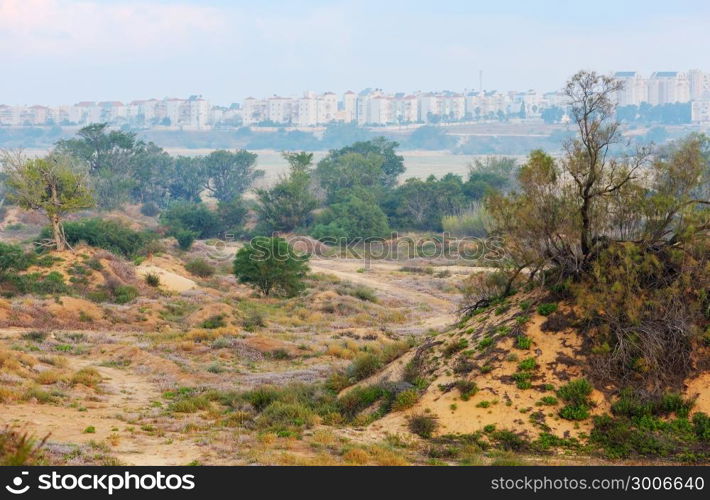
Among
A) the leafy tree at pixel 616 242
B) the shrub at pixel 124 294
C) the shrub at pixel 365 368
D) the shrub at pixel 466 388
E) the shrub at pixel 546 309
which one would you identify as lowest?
the shrub at pixel 124 294

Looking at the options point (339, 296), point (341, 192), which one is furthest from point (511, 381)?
point (341, 192)

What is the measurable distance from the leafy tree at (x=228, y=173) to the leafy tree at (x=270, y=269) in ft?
200

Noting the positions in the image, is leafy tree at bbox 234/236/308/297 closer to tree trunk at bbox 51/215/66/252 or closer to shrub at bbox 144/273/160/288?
shrub at bbox 144/273/160/288

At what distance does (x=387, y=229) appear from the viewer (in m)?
69.4

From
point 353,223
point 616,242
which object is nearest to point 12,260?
point 616,242

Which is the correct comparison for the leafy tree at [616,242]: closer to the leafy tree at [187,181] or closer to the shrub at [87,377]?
the shrub at [87,377]

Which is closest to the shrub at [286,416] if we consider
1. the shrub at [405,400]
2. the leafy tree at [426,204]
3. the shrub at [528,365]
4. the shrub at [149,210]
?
the shrub at [405,400]

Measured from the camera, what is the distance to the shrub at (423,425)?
643 inches

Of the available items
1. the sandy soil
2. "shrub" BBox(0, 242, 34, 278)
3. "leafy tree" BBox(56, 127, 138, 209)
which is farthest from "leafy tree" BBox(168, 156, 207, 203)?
the sandy soil

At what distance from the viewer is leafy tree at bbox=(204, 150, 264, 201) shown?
332ft

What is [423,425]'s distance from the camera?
16469 millimetres
